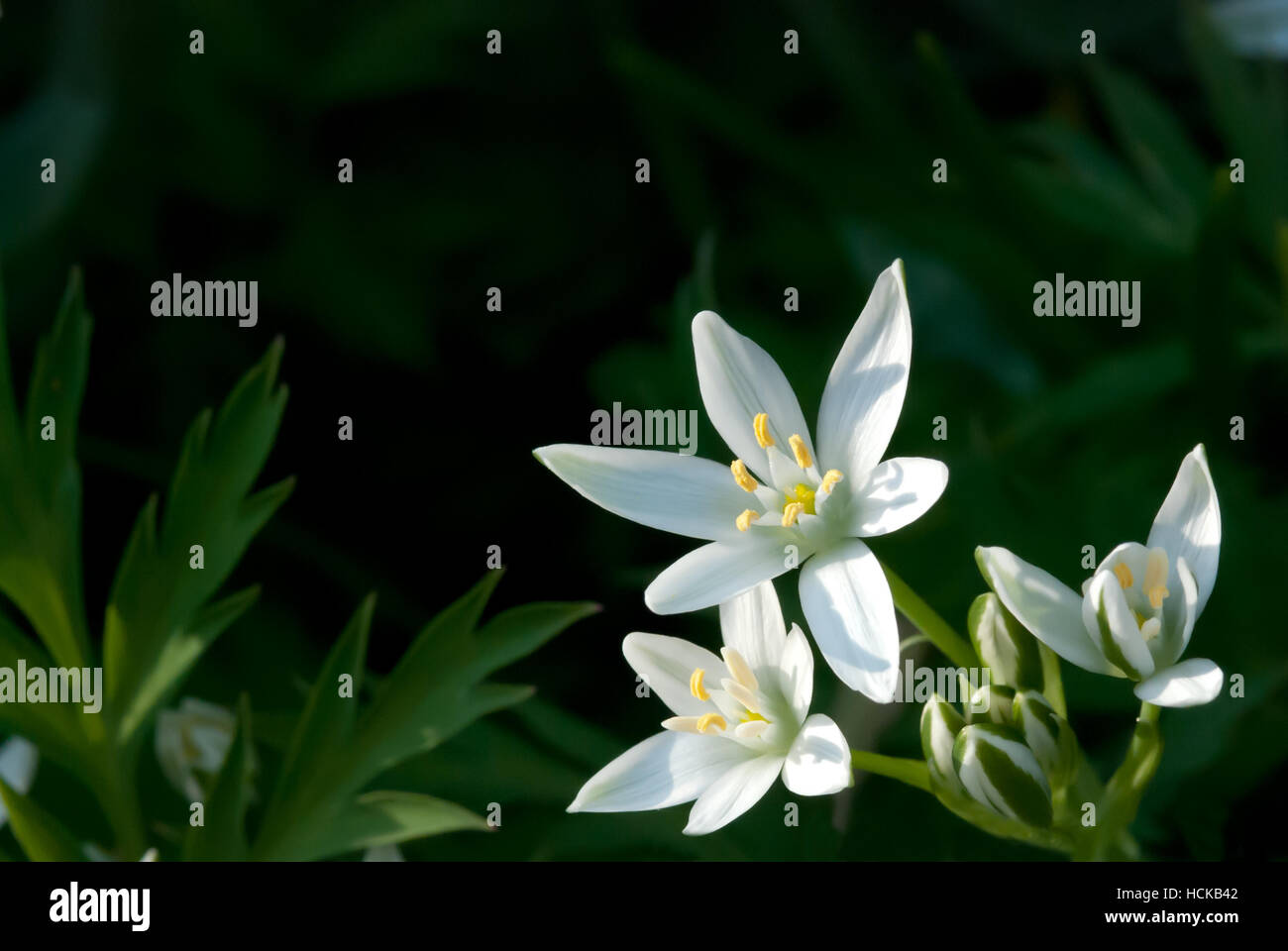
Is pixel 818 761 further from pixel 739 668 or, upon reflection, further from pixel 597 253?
pixel 597 253

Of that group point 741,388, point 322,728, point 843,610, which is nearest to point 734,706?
point 843,610

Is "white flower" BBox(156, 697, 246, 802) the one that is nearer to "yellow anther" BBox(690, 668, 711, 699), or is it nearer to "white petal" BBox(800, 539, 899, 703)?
"yellow anther" BBox(690, 668, 711, 699)

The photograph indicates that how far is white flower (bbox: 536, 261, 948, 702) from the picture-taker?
0.77m

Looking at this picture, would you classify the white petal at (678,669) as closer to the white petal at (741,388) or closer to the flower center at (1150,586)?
the white petal at (741,388)

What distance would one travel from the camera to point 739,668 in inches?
32.5

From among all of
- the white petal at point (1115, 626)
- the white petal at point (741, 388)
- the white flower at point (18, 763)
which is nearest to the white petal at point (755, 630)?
the white petal at point (741, 388)

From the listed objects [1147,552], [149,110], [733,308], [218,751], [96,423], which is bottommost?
[218,751]

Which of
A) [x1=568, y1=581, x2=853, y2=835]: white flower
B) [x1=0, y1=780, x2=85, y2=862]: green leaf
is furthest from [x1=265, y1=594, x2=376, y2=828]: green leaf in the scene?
[x1=568, y1=581, x2=853, y2=835]: white flower

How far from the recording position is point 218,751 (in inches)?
42.7

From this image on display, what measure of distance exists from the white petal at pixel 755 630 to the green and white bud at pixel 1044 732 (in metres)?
0.16

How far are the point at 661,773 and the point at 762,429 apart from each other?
25 centimetres

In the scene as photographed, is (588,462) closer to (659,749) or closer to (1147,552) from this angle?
(659,749)

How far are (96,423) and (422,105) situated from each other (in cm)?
64
